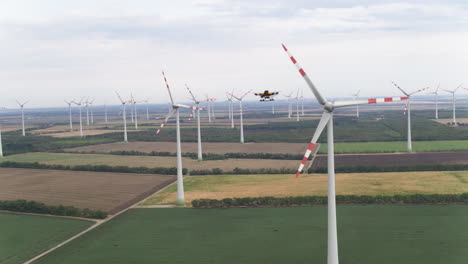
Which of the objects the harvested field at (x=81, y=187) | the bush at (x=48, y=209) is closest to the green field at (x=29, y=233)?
the bush at (x=48, y=209)

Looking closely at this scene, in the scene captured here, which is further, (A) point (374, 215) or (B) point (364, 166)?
(B) point (364, 166)

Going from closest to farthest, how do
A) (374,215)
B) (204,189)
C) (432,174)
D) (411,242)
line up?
(411,242) → (374,215) → (204,189) → (432,174)

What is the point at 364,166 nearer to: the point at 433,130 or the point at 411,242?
the point at 411,242

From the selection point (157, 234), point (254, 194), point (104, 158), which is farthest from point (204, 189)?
point (104, 158)

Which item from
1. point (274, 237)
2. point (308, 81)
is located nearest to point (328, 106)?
point (308, 81)

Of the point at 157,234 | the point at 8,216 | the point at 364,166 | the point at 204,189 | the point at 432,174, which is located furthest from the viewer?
the point at 364,166

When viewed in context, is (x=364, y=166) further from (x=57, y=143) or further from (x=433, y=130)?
(x=57, y=143)

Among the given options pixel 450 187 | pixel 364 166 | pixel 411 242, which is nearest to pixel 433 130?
pixel 364 166
